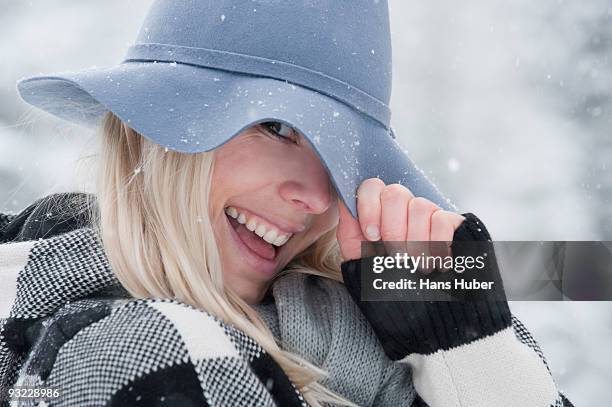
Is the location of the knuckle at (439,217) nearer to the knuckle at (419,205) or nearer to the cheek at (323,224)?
the knuckle at (419,205)

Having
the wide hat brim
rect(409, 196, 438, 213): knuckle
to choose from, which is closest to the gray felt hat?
the wide hat brim

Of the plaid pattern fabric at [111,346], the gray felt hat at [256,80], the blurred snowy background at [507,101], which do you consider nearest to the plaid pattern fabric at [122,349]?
the plaid pattern fabric at [111,346]

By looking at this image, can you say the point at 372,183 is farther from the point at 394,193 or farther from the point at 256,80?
the point at 256,80

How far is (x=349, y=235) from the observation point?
1276 millimetres

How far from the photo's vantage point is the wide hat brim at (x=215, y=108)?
41.6 inches

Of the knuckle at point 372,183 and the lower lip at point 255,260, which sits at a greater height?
the knuckle at point 372,183

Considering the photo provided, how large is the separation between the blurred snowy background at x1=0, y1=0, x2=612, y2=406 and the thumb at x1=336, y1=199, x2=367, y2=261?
9.49 ft

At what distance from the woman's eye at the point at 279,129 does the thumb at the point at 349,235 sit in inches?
6.4

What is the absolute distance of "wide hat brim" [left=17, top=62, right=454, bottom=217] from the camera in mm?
1058

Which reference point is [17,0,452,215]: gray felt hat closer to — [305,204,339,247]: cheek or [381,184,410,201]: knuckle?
[381,184,410,201]: knuckle

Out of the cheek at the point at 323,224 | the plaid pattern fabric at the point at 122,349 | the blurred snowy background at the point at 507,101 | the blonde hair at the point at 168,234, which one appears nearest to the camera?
the plaid pattern fabric at the point at 122,349

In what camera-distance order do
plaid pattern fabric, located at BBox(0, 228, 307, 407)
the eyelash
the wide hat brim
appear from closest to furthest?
plaid pattern fabric, located at BBox(0, 228, 307, 407) < the wide hat brim < the eyelash

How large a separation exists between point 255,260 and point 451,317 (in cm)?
40

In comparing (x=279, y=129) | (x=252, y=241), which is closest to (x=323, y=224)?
(x=252, y=241)
